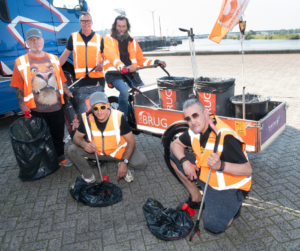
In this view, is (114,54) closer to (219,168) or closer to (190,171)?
(190,171)

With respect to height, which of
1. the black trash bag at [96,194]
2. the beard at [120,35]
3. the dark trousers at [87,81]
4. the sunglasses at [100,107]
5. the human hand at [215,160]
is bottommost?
the black trash bag at [96,194]

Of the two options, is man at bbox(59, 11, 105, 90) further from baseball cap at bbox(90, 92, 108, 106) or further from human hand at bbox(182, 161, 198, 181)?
human hand at bbox(182, 161, 198, 181)

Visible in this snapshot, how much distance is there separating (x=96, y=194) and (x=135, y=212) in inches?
23.0

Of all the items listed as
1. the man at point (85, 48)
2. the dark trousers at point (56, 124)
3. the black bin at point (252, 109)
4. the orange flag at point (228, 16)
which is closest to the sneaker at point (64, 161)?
the dark trousers at point (56, 124)

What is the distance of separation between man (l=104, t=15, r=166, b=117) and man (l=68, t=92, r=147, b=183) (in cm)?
119

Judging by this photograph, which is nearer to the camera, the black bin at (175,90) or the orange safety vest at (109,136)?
the orange safety vest at (109,136)

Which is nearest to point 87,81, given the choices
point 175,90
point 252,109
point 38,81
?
point 38,81

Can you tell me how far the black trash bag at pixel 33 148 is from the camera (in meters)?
3.76

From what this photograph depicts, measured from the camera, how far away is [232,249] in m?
2.49

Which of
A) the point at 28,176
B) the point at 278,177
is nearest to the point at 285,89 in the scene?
the point at 278,177

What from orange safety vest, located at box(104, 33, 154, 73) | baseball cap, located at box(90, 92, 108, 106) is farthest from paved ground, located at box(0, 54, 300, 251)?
orange safety vest, located at box(104, 33, 154, 73)

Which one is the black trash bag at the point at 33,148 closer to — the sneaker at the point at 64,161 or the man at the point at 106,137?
the sneaker at the point at 64,161

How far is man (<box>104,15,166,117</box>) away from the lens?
443cm

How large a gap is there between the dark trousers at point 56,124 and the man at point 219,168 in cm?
248
